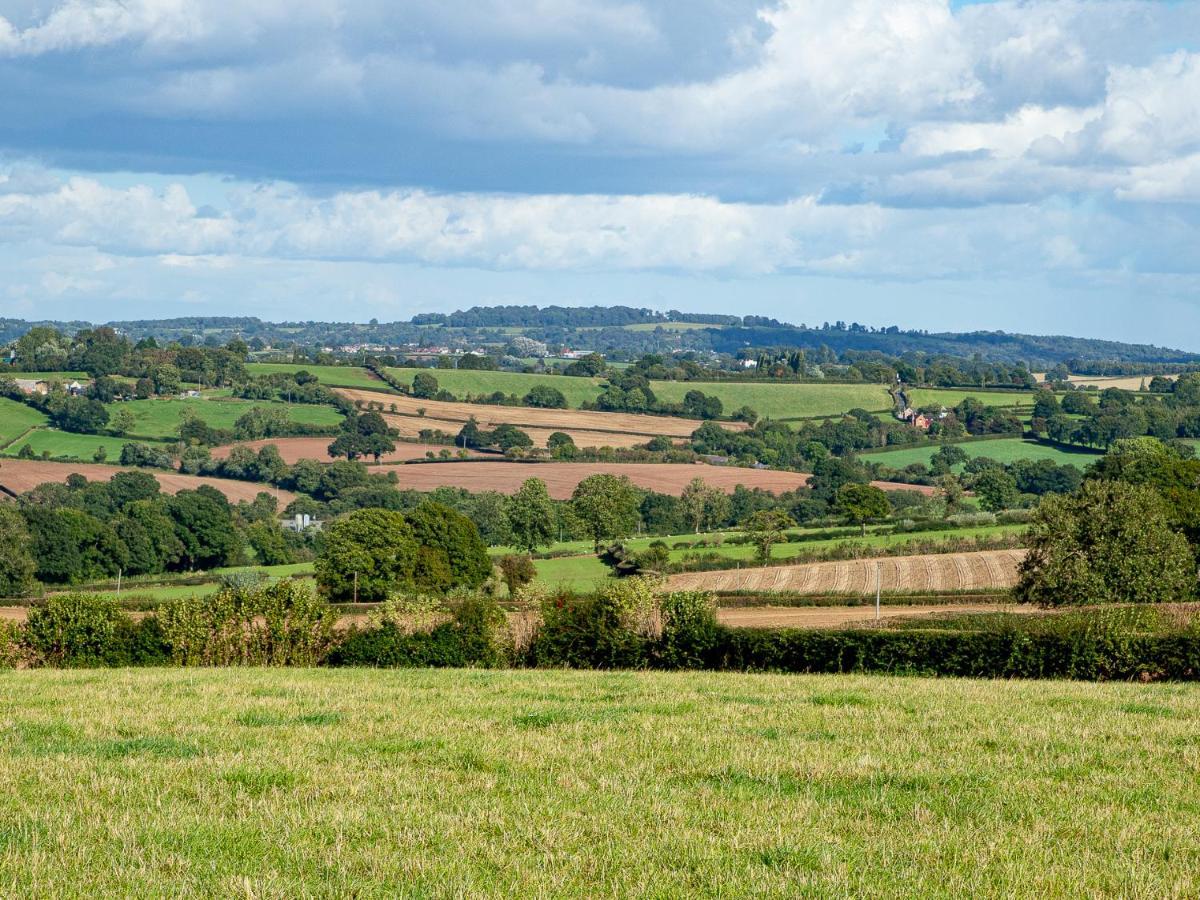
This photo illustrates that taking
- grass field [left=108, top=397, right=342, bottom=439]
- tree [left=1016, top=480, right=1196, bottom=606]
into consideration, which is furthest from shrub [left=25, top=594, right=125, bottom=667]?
grass field [left=108, top=397, right=342, bottom=439]

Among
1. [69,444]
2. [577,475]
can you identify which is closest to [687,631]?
[577,475]

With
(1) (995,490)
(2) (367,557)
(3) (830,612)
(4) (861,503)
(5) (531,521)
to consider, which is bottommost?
(5) (531,521)

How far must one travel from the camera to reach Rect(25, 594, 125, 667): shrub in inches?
1296

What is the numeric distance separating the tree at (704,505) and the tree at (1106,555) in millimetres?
70256

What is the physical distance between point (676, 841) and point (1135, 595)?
5659cm

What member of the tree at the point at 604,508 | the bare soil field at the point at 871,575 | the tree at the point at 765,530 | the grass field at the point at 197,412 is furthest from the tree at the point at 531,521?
the grass field at the point at 197,412

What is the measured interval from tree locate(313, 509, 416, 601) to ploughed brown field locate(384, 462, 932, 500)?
1868 inches

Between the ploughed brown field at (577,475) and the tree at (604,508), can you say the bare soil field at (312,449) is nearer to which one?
the ploughed brown field at (577,475)

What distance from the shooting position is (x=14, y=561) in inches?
3708

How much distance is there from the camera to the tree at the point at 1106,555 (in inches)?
2452

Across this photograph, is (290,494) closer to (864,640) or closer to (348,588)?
(348,588)

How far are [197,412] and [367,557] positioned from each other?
103551 mm

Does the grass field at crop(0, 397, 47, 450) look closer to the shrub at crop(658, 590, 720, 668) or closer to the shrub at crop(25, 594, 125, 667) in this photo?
the shrub at crop(25, 594, 125, 667)

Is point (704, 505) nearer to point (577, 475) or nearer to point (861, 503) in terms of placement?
point (577, 475)
